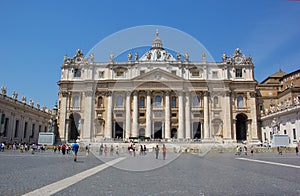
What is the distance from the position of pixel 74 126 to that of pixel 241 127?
113 feet

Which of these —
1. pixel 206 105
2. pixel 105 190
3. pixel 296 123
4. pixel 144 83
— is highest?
pixel 144 83

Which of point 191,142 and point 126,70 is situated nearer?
point 191,142

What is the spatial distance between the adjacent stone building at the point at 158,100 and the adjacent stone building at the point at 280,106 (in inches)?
129

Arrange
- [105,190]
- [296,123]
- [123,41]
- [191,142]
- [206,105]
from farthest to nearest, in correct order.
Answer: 1. [206,105]
2. [191,142]
3. [296,123]
4. [123,41]
5. [105,190]

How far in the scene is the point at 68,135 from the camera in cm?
5353

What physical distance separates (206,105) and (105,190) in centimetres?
4721

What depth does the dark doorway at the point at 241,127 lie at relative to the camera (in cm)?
5612

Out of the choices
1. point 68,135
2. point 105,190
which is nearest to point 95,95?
point 68,135

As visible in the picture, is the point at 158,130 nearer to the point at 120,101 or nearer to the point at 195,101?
the point at 195,101

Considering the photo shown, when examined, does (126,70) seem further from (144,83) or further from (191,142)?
(191,142)

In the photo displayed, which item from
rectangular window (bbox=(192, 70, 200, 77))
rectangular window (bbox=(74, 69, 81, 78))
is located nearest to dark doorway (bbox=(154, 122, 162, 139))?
rectangular window (bbox=(192, 70, 200, 77))

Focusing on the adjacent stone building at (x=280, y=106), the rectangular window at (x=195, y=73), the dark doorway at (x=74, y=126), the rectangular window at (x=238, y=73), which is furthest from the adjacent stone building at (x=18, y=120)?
the rectangular window at (x=238, y=73)

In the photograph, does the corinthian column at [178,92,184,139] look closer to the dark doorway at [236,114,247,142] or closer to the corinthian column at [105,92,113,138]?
the dark doorway at [236,114,247,142]

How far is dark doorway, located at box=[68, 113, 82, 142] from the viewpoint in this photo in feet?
179
